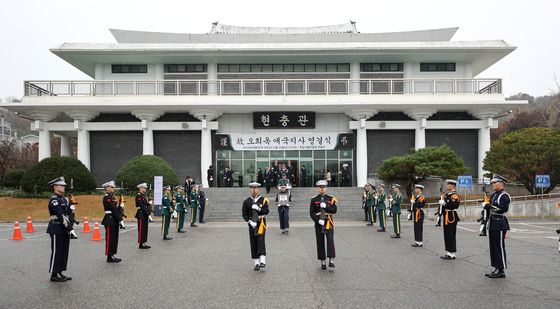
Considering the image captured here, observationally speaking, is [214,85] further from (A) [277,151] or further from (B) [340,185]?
(B) [340,185]

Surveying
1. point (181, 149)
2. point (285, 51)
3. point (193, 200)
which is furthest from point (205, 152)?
point (193, 200)

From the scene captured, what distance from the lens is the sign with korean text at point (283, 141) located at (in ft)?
104

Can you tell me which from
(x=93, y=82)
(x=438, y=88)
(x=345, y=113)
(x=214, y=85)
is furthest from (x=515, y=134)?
(x=93, y=82)

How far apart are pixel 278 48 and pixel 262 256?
22.9 metres

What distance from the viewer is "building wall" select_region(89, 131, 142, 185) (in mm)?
31734

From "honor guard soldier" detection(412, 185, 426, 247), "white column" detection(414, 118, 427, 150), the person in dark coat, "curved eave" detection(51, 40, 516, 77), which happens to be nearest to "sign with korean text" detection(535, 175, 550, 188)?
"white column" detection(414, 118, 427, 150)

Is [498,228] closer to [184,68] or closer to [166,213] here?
[166,213]

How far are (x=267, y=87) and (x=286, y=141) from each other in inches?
156

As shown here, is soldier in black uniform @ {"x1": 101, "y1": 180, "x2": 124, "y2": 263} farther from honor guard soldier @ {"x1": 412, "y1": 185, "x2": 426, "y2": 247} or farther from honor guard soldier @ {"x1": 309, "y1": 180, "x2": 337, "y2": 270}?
honor guard soldier @ {"x1": 412, "y1": 185, "x2": 426, "y2": 247}

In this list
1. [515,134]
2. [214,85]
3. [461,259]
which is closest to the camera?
[461,259]

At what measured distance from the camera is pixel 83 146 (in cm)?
3064

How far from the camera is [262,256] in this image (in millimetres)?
9312

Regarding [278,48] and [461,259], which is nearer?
[461,259]

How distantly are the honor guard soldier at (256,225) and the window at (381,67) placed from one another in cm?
2491
